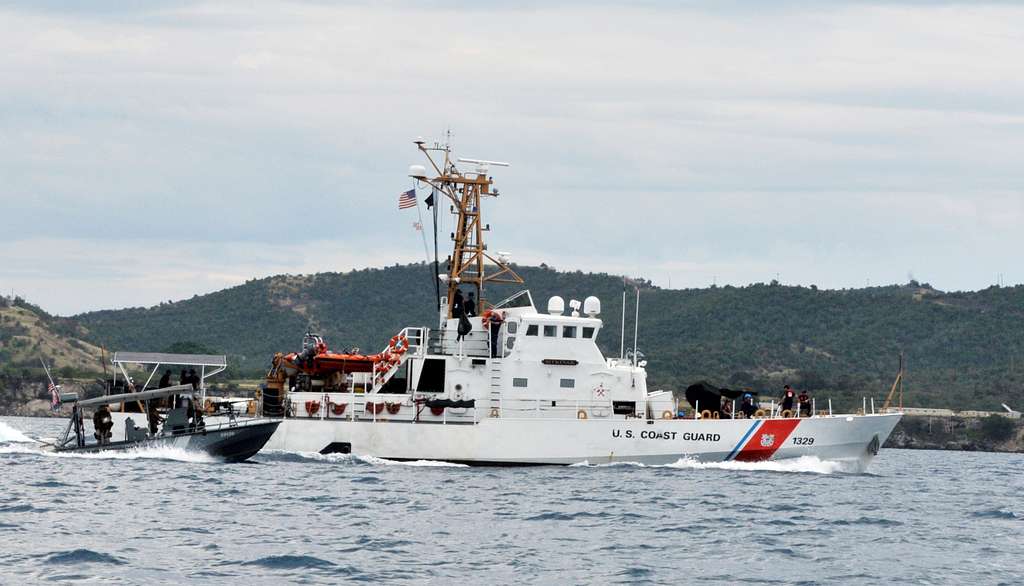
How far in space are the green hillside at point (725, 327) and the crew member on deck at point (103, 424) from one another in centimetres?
5547

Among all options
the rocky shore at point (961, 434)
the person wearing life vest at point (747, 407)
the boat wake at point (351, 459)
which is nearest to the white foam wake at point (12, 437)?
the boat wake at point (351, 459)

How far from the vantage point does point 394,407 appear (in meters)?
38.2

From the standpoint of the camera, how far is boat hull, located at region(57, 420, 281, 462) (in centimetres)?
3691

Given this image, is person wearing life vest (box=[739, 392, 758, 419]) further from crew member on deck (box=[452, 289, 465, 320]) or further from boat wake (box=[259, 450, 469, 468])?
crew member on deck (box=[452, 289, 465, 320])

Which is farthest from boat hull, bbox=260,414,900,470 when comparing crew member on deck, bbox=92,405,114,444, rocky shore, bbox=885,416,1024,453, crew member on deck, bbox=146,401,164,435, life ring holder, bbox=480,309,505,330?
rocky shore, bbox=885,416,1024,453

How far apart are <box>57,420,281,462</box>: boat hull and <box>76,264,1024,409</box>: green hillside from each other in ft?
181

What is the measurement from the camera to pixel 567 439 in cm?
3766

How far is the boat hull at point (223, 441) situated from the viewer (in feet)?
121

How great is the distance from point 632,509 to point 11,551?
39.9 feet

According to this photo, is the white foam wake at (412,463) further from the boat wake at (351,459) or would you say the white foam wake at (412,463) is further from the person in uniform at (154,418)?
the person in uniform at (154,418)

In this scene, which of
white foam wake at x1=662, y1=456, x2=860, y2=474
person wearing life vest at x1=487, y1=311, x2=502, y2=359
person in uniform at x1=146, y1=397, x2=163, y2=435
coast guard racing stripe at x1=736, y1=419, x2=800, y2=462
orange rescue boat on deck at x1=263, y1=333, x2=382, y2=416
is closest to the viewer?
white foam wake at x1=662, y1=456, x2=860, y2=474

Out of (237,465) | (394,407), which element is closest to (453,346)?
(394,407)

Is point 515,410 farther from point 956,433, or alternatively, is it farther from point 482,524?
point 956,433

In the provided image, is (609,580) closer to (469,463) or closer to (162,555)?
(162,555)
